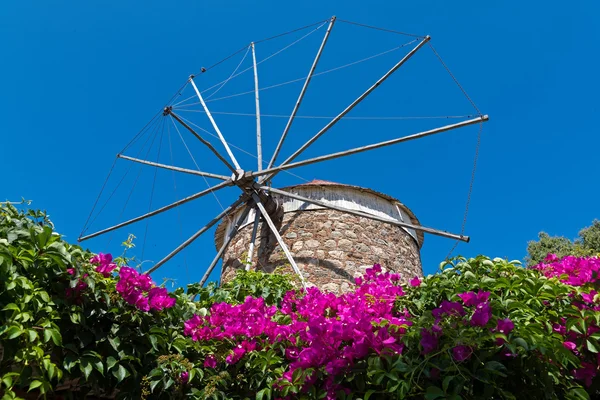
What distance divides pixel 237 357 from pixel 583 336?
1.56 metres

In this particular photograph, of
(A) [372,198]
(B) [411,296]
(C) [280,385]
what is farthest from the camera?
(A) [372,198]

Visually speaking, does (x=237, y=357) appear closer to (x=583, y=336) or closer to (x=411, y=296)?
(x=411, y=296)

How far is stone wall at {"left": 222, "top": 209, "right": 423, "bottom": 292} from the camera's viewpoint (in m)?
6.66

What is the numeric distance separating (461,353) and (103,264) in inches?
67.3

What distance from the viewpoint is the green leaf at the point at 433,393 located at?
1.86 metres

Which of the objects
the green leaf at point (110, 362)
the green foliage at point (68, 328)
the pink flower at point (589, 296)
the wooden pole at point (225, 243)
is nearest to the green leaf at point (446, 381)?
the pink flower at point (589, 296)

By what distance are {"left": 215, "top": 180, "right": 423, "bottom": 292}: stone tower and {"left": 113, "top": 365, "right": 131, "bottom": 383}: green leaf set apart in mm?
4178

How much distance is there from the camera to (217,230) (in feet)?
27.8

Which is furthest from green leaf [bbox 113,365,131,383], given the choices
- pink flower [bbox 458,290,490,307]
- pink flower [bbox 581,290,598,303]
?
pink flower [bbox 581,290,598,303]

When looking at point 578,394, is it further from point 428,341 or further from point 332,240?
point 332,240

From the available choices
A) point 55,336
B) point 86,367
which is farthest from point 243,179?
point 55,336

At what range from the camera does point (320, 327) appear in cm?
226

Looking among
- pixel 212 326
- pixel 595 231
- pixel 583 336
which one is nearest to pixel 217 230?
pixel 212 326

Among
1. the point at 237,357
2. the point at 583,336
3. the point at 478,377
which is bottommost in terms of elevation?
the point at 478,377
